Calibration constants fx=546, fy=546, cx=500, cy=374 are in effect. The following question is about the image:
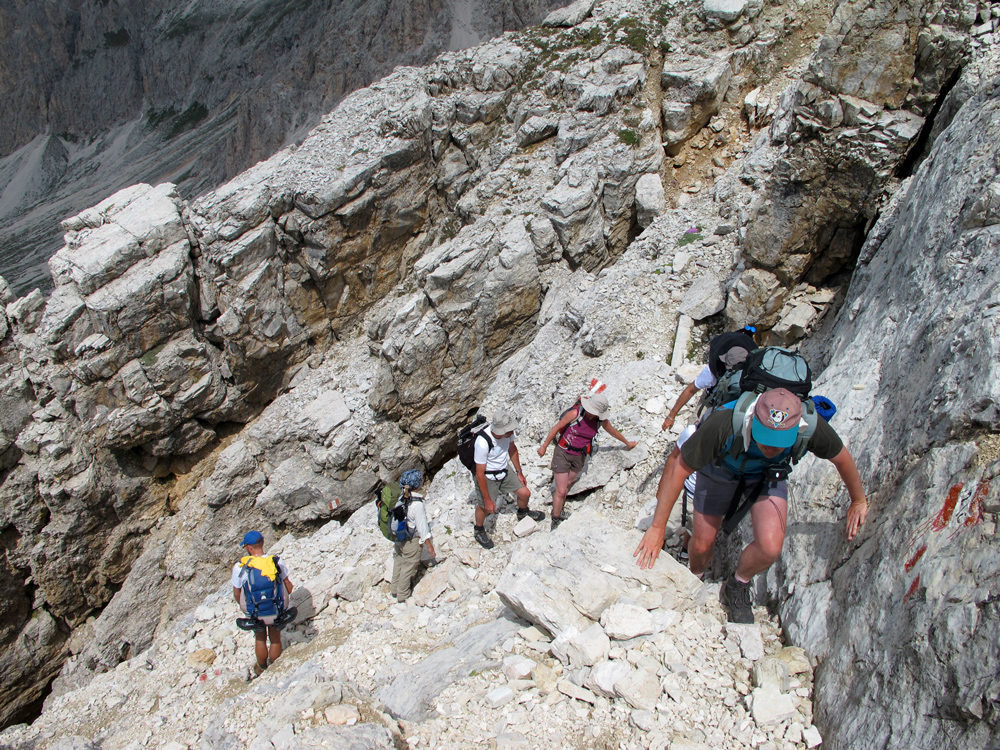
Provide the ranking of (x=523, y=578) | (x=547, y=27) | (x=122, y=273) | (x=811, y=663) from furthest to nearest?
1. (x=547, y=27)
2. (x=122, y=273)
3. (x=523, y=578)
4. (x=811, y=663)

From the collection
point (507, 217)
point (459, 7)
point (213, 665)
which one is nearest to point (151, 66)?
point (459, 7)

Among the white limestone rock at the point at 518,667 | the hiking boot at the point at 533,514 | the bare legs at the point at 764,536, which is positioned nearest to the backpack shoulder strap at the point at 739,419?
the bare legs at the point at 764,536

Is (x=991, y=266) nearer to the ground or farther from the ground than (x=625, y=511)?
farther from the ground

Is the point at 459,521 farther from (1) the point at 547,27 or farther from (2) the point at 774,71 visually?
(1) the point at 547,27

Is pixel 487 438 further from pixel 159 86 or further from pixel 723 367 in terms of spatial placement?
pixel 159 86

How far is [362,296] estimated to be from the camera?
20.2 metres

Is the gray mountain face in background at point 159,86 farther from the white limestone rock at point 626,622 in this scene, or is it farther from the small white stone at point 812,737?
the small white stone at point 812,737

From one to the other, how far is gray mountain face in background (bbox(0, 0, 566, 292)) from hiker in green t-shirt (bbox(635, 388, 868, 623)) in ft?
154

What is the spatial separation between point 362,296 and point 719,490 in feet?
57.5

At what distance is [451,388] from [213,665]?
34.0 ft

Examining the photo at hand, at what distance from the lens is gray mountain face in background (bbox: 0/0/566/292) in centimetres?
4806

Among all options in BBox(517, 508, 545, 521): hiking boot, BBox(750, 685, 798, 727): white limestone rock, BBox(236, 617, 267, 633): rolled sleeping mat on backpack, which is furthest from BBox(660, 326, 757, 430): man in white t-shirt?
BBox(236, 617, 267, 633): rolled sleeping mat on backpack

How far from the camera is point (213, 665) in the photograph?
819cm

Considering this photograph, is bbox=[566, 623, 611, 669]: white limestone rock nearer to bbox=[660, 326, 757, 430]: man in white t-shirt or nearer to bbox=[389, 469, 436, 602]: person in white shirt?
bbox=[660, 326, 757, 430]: man in white t-shirt
